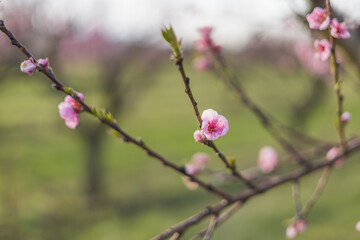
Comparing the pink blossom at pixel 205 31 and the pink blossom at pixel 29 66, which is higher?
the pink blossom at pixel 205 31

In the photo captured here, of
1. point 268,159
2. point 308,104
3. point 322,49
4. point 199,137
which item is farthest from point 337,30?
point 308,104

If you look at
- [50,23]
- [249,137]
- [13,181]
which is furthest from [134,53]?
[249,137]

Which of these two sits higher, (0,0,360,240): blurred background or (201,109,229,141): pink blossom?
(0,0,360,240): blurred background

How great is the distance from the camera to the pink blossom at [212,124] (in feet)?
3.49

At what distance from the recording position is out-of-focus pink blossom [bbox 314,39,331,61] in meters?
1.48

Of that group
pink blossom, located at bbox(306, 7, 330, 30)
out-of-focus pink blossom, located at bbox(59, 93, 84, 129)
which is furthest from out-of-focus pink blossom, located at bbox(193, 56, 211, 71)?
out-of-focus pink blossom, located at bbox(59, 93, 84, 129)

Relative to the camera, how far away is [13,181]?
8211mm

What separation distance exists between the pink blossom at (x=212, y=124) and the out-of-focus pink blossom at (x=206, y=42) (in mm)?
929

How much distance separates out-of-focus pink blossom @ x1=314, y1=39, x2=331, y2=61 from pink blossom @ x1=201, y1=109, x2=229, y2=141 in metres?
0.59

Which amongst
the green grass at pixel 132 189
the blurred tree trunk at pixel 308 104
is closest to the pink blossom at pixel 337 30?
the green grass at pixel 132 189

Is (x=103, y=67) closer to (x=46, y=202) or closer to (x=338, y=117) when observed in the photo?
(x=46, y=202)

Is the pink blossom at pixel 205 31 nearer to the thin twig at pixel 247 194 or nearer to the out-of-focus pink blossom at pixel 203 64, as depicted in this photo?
the out-of-focus pink blossom at pixel 203 64

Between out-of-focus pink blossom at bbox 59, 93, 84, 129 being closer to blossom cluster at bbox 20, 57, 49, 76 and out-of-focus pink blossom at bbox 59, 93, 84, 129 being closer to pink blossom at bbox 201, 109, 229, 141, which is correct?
blossom cluster at bbox 20, 57, 49, 76

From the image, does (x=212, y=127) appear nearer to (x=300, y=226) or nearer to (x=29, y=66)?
(x=29, y=66)
